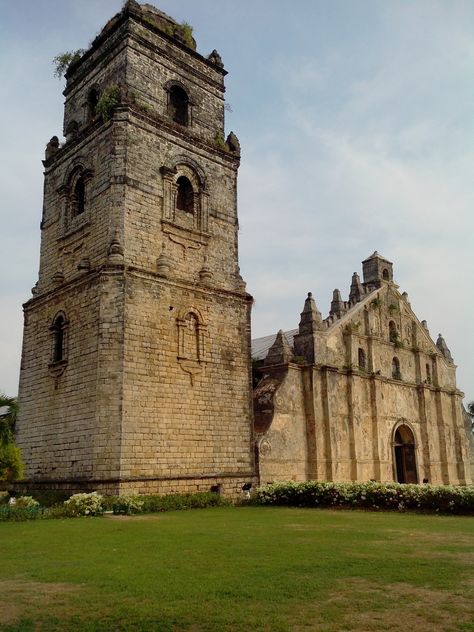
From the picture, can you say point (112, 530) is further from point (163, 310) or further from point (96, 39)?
point (96, 39)

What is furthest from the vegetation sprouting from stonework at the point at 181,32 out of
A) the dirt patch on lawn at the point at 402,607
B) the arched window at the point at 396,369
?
the dirt patch on lawn at the point at 402,607

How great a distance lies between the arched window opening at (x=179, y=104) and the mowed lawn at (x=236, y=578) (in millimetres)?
14043

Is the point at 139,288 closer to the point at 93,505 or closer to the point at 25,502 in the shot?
the point at 93,505

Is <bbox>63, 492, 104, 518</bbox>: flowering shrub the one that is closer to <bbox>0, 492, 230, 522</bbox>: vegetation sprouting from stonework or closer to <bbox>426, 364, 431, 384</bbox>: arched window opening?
<bbox>0, 492, 230, 522</bbox>: vegetation sprouting from stonework

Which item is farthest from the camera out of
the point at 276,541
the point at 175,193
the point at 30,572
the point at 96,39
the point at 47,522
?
the point at 96,39

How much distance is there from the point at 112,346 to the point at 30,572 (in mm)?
9077

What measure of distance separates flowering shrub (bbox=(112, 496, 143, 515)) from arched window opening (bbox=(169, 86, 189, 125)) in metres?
12.5

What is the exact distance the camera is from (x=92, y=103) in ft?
68.0

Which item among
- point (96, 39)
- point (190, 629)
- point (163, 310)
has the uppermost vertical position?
point (96, 39)

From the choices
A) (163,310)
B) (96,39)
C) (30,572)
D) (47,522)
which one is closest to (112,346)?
(163,310)

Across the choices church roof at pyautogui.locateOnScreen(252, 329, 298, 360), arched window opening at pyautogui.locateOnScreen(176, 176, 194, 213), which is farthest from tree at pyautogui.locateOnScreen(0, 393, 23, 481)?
church roof at pyautogui.locateOnScreen(252, 329, 298, 360)

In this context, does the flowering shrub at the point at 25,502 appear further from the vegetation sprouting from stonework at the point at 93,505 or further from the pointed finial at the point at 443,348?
the pointed finial at the point at 443,348

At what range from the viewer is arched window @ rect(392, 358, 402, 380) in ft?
90.1

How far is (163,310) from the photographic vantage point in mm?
17594
